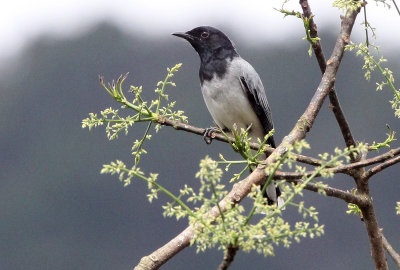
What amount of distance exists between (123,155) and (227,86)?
6105cm

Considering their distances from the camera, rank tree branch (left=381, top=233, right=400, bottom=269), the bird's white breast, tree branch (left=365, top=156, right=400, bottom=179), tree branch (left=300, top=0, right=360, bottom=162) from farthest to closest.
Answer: the bird's white breast
tree branch (left=300, top=0, right=360, bottom=162)
tree branch (left=381, top=233, right=400, bottom=269)
tree branch (left=365, top=156, right=400, bottom=179)

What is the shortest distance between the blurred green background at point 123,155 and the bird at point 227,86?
2023 inches

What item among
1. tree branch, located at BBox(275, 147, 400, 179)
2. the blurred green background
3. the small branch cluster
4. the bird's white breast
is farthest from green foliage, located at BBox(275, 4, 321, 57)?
the blurred green background

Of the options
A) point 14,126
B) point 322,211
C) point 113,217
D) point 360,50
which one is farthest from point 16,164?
point 360,50

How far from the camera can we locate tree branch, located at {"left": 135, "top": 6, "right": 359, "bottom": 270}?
116 inches

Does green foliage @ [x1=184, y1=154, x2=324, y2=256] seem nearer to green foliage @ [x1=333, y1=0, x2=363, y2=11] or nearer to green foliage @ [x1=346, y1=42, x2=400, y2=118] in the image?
green foliage @ [x1=346, y1=42, x2=400, y2=118]

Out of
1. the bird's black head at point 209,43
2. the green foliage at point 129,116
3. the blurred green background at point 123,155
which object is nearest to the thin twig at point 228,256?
the green foliage at point 129,116

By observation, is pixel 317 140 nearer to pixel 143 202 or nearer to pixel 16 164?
pixel 143 202

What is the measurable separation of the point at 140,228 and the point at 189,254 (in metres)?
9.78

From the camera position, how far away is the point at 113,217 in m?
74.4

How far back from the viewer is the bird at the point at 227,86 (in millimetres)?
7855

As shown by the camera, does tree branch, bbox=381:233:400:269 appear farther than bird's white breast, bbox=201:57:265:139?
No

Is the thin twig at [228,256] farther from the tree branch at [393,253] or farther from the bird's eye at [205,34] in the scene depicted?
the bird's eye at [205,34]

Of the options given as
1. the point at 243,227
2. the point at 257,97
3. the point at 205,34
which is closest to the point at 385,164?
the point at 243,227
